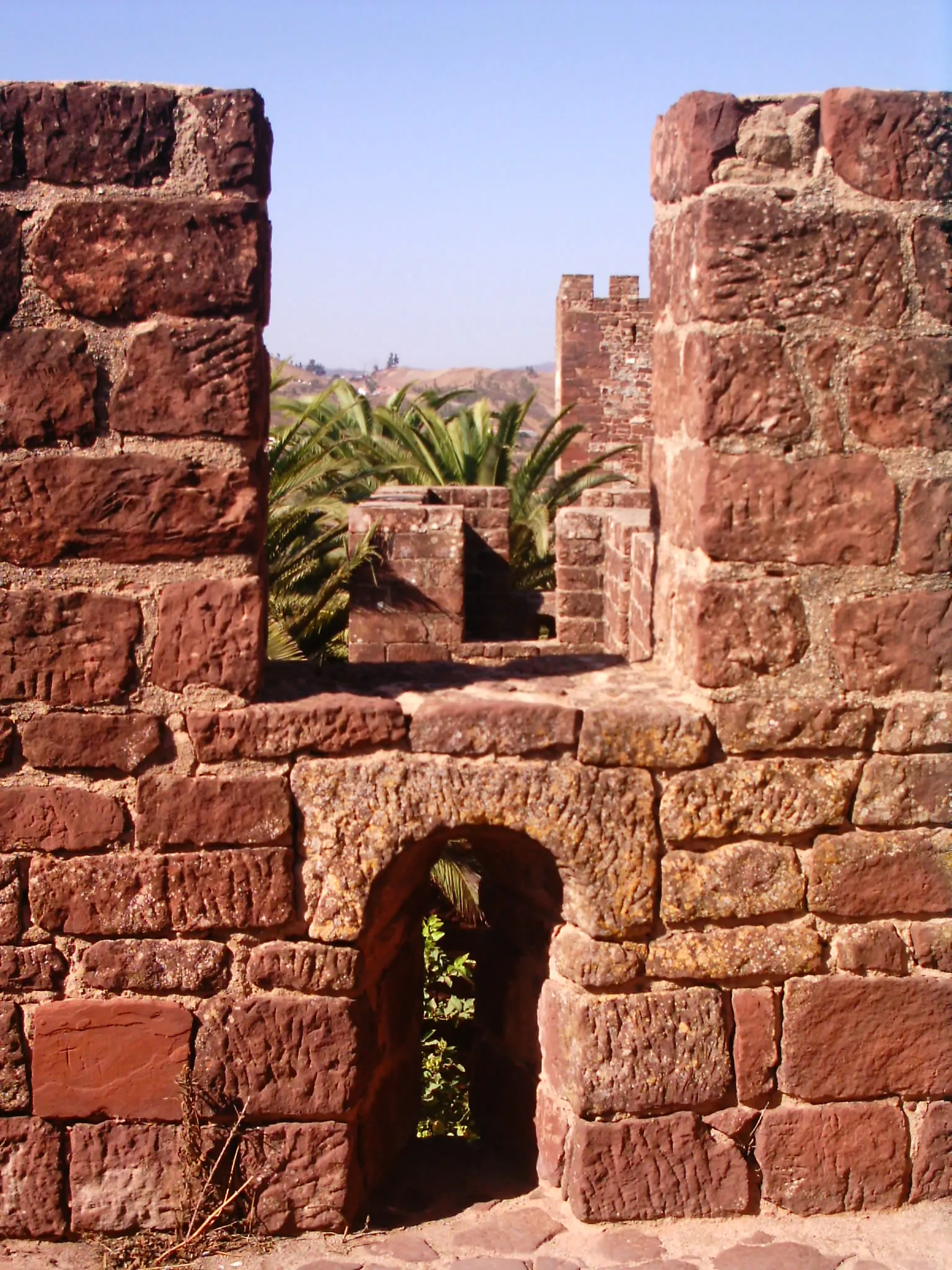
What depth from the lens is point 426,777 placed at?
3045 millimetres

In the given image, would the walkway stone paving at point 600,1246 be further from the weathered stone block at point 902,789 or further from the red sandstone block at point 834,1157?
the weathered stone block at point 902,789

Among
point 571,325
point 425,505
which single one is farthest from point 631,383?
point 425,505

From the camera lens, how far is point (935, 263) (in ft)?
10.0

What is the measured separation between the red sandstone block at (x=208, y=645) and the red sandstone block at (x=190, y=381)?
0.35m

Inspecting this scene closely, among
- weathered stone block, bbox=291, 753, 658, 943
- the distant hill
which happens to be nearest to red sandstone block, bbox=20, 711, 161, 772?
weathered stone block, bbox=291, 753, 658, 943

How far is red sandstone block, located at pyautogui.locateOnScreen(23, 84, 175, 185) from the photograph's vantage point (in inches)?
114

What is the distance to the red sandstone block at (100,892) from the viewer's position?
3.03 meters

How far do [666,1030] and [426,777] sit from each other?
31.0 inches

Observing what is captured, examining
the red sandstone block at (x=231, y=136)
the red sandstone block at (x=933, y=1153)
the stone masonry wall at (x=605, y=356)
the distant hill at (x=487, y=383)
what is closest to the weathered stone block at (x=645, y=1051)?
the red sandstone block at (x=933, y=1153)

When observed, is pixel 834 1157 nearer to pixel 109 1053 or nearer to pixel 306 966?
pixel 306 966

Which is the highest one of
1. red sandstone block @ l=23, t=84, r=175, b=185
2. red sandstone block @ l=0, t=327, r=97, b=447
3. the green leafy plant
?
red sandstone block @ l=23, t=84, r=175, b=185

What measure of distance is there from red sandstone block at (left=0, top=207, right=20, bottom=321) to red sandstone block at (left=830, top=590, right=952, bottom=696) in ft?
6.23

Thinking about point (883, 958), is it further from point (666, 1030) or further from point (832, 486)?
point (832, 486)

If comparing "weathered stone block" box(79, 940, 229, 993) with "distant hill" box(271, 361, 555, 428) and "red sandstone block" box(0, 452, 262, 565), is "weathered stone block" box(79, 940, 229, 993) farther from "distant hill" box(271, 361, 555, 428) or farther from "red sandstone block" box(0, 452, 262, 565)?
"distant hill" box(271, 361, 555, 428)
